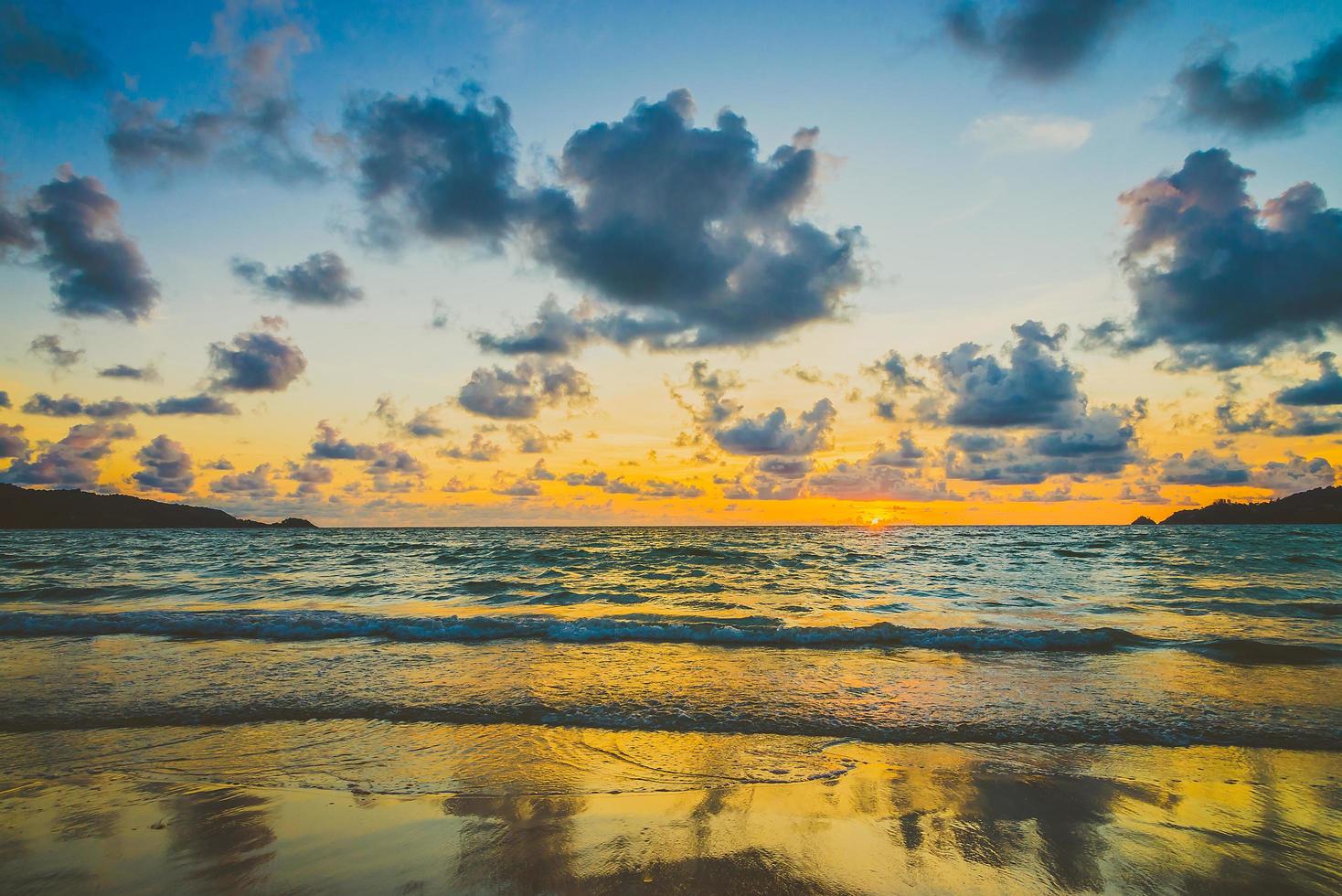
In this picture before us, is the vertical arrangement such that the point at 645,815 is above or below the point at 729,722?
above

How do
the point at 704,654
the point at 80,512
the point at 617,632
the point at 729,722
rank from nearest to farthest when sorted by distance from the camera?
the point at 729,722 < the point at 704,654 < the point at 617,632 < the point at 80,512

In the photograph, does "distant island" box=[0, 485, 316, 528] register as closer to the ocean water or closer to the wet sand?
the ocean water

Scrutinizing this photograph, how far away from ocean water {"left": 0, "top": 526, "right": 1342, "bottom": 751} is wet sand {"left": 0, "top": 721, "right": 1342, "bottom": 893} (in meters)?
0.87

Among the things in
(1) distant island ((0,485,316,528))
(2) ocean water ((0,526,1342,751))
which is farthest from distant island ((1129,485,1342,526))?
(1) distant island ((0,485,316,528))

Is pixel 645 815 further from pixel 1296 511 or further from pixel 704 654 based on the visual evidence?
pixel 1296 511

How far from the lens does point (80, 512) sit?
137625 millimetres

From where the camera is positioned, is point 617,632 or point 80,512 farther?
point 80,512

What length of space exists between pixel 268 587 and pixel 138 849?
85.2ft

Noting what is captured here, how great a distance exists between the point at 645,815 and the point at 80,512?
18635cm

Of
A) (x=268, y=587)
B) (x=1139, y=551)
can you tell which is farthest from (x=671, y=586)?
(x=1139, y=551)

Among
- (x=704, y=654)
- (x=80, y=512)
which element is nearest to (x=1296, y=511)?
(x=704, y=654)

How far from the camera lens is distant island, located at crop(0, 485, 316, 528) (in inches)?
5221

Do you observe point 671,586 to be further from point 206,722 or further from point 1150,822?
point 1150,822

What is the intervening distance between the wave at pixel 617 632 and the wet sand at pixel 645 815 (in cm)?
800
